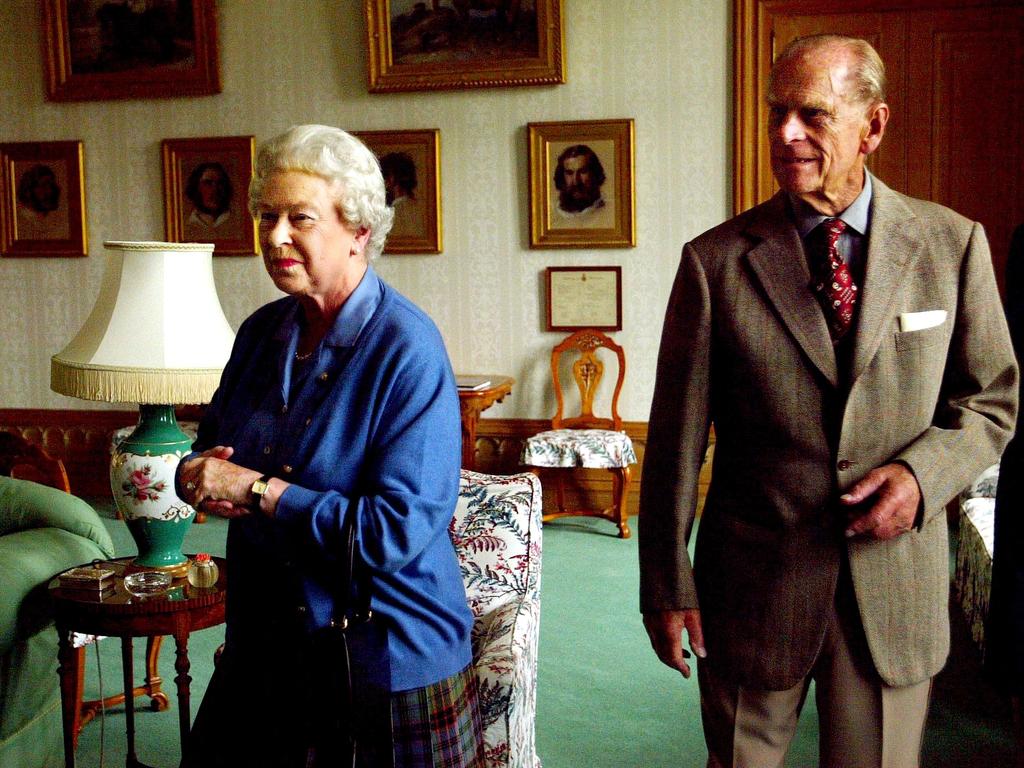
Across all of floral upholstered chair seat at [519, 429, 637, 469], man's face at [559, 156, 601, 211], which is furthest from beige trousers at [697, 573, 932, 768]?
man's face at [559, 156, 601, 211]

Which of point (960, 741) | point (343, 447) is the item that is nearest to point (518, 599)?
point (343, 447)

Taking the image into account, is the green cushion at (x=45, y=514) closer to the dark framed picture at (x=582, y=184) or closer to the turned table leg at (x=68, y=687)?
the turned table leg at (x=68, y=687)

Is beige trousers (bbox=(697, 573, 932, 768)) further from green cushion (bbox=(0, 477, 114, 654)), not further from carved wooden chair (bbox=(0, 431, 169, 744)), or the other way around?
carved wooden chair (bbox=(0, 431, 169, 744))

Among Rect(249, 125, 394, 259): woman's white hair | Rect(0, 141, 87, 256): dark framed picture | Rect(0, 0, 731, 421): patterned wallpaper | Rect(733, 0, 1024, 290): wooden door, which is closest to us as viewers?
Rect(249, 125, 394, 259): woman's white hair

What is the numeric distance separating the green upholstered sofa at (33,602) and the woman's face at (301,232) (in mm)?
1381

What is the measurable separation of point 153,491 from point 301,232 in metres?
1.16

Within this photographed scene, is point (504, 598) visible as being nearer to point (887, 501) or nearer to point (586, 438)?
point (887, 501)

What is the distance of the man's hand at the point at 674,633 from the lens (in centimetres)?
185

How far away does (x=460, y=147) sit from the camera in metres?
6.59

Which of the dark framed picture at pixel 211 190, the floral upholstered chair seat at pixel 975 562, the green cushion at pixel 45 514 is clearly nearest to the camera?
the green cushion at pixel 45 514

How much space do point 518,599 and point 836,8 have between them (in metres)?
4.81

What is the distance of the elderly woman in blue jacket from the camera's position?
1.91 metres

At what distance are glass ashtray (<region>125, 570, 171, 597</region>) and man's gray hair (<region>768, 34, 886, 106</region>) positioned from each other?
1.96 m

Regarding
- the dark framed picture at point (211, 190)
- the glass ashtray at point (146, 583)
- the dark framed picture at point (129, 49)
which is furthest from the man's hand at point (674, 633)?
the dark framed picture at point (129, 49)
